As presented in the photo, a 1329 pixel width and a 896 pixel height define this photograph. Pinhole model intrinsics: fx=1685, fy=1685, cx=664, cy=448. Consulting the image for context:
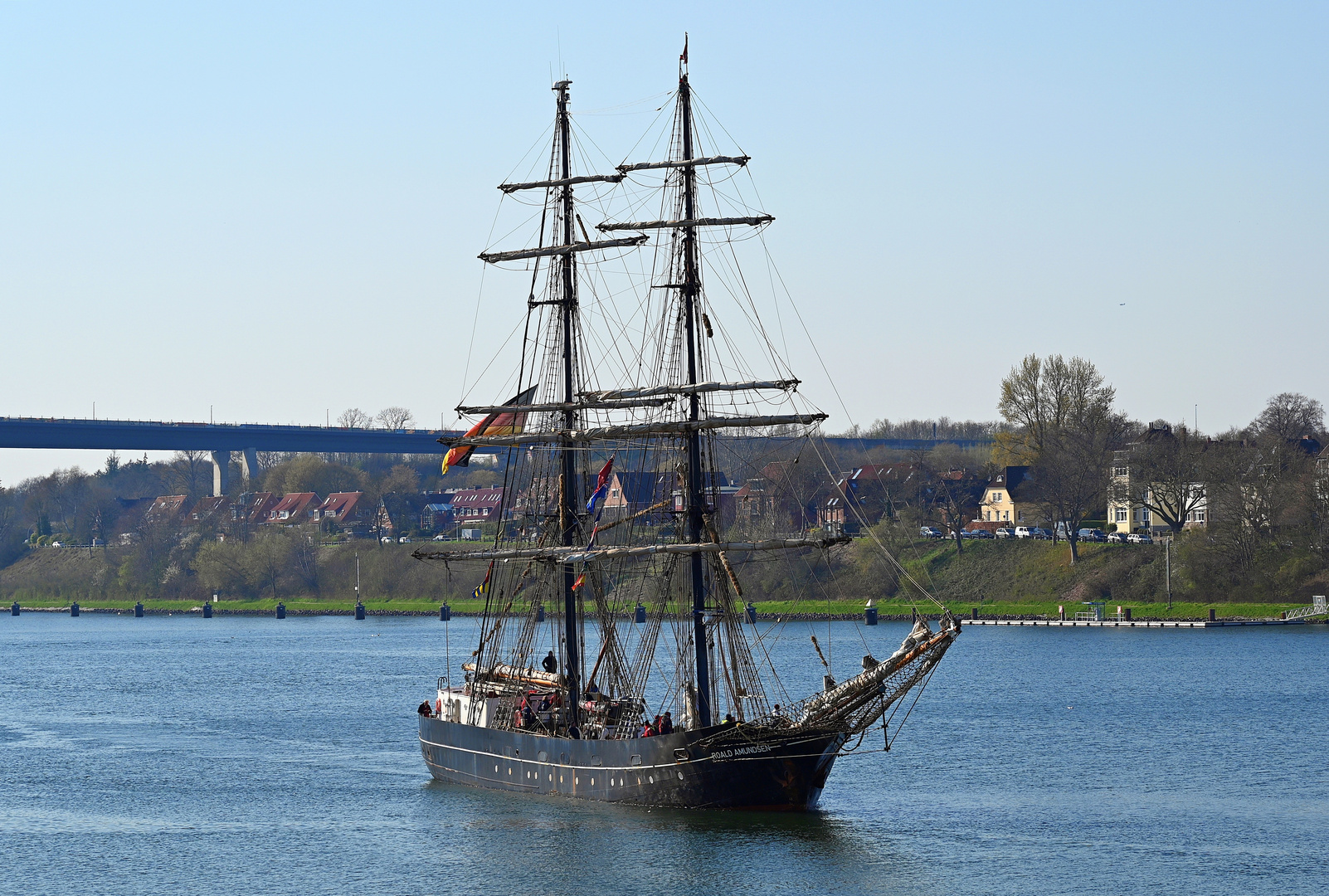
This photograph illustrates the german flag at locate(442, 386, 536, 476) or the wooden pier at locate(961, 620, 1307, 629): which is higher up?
the german flag at locate(442, 386, 536, 476)

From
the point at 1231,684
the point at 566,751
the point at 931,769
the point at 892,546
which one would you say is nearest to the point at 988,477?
the point at 892,546

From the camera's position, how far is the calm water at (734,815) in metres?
45.9

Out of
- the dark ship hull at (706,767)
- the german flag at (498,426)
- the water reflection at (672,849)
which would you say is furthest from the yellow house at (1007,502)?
the water reflection at (672,849)

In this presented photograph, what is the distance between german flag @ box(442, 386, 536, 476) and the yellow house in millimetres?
113402

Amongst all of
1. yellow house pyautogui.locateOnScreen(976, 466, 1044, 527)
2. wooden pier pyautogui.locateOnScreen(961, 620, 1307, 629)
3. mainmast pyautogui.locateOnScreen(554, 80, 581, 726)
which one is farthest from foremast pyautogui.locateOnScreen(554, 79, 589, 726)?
yellow house pyautogui.locateOnScreen(976, 466, 1044, 527)

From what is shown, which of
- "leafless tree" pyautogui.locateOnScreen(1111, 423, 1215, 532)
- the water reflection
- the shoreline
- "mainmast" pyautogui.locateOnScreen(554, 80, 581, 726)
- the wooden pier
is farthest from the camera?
"leafless tree" pyautogui.locateOnScreen(1111, 423, 1215, 532)

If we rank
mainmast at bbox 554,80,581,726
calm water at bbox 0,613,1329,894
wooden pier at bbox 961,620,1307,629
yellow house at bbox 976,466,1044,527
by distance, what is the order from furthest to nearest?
yellow house at bbox 976,466,1044,527 < wooden pier at bbox 961,620,1307,629 < mainmast at bbox 554,80,581,726 < calm water at bbox 0,613,1329,894

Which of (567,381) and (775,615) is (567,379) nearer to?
(567,381)

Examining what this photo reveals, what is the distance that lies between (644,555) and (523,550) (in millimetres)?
5809

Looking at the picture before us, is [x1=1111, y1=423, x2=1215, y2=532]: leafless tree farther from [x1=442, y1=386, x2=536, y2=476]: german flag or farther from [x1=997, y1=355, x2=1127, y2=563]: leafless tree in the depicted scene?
[x1=442, y1=386, x2=536, y2=476]: german flag

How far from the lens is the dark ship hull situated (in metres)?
50.6

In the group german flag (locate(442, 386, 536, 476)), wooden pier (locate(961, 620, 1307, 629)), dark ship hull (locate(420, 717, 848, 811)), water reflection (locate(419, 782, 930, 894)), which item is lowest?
water reflection (locate(419, 782, 930, 894))

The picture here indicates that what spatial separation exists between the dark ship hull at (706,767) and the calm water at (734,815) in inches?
24.0

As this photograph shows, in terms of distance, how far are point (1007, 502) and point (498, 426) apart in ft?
407
